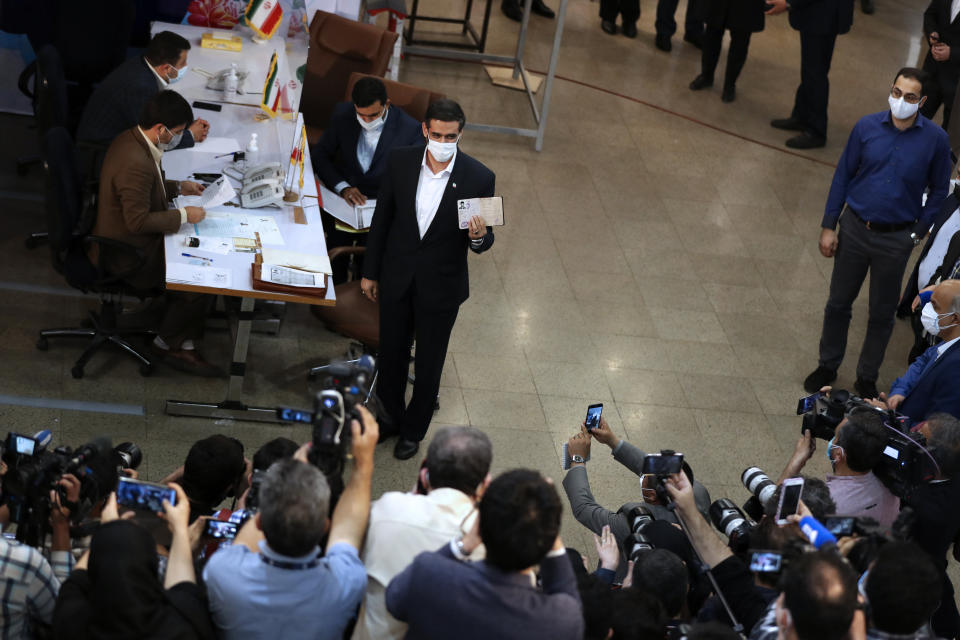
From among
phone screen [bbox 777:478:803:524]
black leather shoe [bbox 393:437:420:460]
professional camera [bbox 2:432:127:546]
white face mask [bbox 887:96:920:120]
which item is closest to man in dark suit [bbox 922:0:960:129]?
white face mask [bbox 887:96:920:120]

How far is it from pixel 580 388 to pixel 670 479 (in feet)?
7.35

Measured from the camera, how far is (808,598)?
2643 mm

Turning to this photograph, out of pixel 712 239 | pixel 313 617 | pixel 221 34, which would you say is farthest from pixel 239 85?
pixel 313 617

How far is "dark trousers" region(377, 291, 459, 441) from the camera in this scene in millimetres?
4934

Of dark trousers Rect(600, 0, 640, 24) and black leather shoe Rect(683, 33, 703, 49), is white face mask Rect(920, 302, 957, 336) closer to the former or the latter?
black leather shoe Rect(683, 33, 703, 49)

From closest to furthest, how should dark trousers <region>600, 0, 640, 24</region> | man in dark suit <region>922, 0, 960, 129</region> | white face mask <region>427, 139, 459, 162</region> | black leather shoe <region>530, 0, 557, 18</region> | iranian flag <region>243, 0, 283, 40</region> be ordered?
white face mask <region>427, 139, 459, 162</region> → iranian flag <region>243, 0, 283, 40</region> → man in dark suit <region>922, 0, 960, 129</region> → dark trousers <region>600, 0, 640, 24</region> → black leather shoe <region>530, 0, 557, 18</region>

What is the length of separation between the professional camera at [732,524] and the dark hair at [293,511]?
60.6 inches

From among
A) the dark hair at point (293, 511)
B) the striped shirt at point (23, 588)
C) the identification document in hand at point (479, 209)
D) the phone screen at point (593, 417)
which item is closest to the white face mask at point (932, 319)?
the phone screen at point (593, 417)

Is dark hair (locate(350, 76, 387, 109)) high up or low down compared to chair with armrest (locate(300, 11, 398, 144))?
up

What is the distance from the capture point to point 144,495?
2885 mm

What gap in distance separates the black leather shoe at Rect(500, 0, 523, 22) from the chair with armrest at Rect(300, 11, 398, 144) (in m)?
4.34

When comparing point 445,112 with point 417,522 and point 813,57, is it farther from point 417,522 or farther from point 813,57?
point 813,57

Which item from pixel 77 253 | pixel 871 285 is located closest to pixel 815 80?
pixel 871 285

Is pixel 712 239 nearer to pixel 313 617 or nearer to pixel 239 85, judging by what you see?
pixel 239 85
